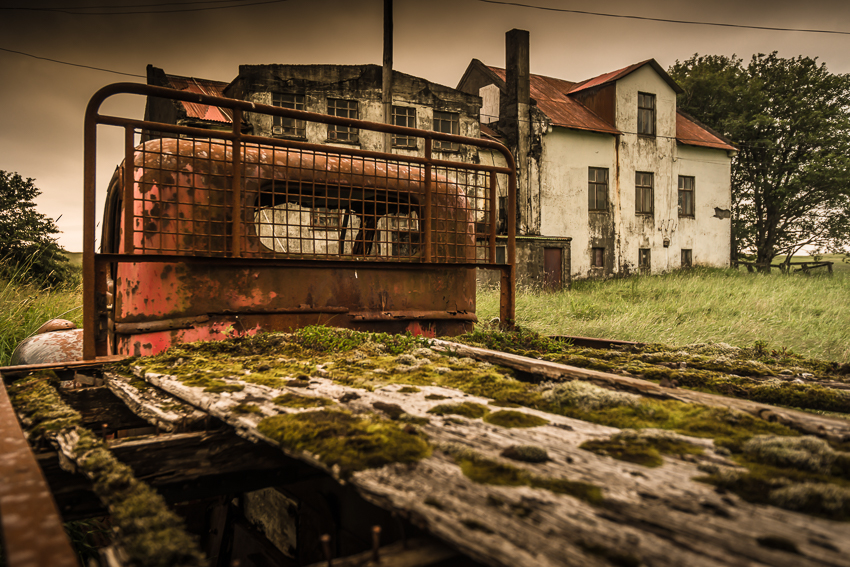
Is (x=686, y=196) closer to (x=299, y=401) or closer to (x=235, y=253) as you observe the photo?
(x=235, y=253)

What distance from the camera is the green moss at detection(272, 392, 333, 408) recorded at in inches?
61.0

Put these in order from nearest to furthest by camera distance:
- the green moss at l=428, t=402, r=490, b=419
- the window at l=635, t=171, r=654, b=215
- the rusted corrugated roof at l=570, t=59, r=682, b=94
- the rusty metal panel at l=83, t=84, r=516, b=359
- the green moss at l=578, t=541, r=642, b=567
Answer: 1. the green moss at l=578, t=541, r=642, b=567
2. the green moss at l=428, t=402, r=490, b=419
3. the rusty metal panel at l=83, t=84, r=516, b=359
4. the rusted corrugated roof at l=570, t=59, r=682, b=94
5. the window at l=635, t=171, r=654, b=215

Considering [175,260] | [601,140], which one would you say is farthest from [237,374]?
[601,140]

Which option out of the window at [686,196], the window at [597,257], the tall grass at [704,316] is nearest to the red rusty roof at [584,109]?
the window at [686,196]

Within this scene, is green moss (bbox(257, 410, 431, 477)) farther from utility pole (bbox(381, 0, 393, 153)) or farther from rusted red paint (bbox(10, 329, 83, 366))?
utility pole (bbox(381, 0, 393, 153))

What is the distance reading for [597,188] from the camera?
19031 mm

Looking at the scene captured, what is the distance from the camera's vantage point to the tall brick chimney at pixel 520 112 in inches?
683

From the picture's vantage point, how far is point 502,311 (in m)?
3.96

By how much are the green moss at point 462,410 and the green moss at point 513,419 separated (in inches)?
1.4

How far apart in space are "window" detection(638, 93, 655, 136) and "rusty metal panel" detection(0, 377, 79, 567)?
21.6 metres

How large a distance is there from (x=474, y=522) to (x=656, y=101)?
73.2 ft

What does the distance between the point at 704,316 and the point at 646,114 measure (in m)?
13.4

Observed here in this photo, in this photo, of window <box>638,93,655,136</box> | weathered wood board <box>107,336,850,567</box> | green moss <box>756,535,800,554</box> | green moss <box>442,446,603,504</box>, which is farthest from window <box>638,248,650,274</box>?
green moss <box>756,535,800,554</box>

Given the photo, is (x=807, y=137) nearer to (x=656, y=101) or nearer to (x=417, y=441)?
(x=656, y=101)
